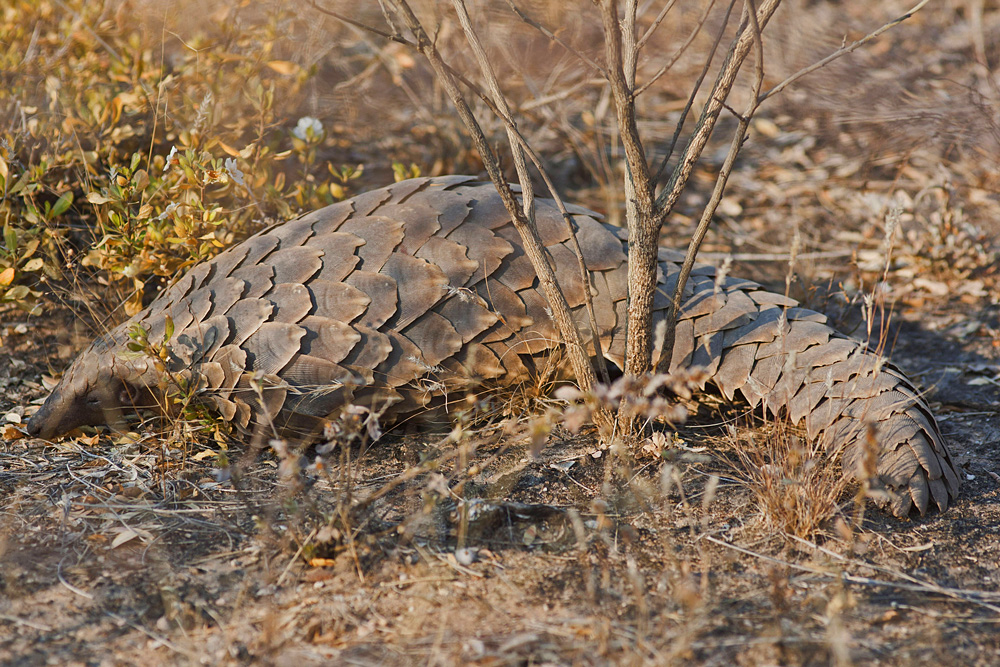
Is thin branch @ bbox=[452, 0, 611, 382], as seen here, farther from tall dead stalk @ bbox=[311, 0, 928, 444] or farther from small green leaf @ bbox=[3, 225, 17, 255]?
small green leaf @ bbox=[3, 225, 17, 255]

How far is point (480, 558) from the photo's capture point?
1.86 metres

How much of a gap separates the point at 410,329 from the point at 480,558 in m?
0.70

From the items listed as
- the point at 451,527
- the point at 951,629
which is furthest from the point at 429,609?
the point at 951,629

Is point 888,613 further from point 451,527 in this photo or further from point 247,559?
point 247,559

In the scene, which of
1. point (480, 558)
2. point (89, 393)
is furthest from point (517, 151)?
point (89, 393)

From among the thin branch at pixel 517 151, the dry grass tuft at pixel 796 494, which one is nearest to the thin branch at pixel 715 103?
the thin branch at pixel 517 151

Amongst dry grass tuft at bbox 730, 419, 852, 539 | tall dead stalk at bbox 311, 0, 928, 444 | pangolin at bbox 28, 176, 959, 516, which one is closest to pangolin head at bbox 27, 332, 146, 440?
pangolin at bbox 28, 176, 959, 516

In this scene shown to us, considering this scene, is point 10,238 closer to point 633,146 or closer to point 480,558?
point 480,558

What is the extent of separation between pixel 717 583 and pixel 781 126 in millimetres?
3815

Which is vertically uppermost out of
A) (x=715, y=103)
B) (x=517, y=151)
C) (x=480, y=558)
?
(x=715, y=103)

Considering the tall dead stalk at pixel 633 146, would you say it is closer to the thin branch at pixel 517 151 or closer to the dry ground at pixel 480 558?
the thin branch at pixel 517 151

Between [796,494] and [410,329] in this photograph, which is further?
[410,329]

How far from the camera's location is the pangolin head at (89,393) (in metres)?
2.30

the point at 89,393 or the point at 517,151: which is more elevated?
the point at 517,151
